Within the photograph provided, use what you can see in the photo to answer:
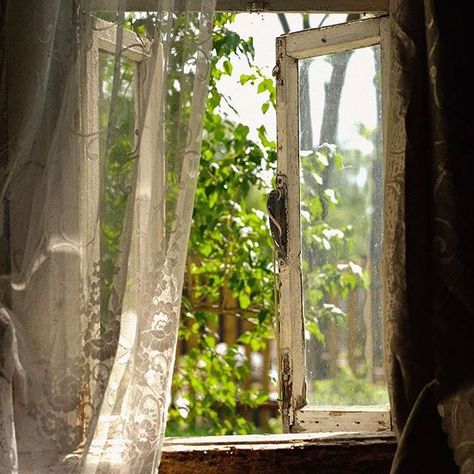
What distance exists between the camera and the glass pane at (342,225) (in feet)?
7.89

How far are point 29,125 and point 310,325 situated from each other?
1000 millimetres

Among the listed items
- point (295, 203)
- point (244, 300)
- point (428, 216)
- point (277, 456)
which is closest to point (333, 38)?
point (295, 203)

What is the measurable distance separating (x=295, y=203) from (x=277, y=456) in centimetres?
69

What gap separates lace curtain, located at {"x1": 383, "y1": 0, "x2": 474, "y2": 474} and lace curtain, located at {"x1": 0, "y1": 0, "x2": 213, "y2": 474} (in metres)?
0.43

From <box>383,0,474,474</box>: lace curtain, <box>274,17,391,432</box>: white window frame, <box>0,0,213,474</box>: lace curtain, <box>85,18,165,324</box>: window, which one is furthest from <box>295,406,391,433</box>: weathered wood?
<box>85,18,165,324</box>: window

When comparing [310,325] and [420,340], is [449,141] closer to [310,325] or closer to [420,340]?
[420,340]

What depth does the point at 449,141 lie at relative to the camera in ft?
6.16

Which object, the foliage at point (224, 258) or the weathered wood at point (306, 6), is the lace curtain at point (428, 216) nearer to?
the weathered wood at point (306, 6)

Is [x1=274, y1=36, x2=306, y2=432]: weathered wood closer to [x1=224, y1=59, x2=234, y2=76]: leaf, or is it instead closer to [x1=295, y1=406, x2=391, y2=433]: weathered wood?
[x1=295, y1=406, x2=391, y2=433]: weathered wood

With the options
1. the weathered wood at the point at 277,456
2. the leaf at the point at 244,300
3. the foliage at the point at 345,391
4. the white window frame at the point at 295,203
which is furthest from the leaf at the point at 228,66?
the weathered wood at the point at 277,456

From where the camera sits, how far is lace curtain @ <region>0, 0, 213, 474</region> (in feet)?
5.69

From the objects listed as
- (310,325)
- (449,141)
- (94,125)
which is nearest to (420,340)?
(449,141)

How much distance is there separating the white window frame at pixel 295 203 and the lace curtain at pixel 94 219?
645 millimetres

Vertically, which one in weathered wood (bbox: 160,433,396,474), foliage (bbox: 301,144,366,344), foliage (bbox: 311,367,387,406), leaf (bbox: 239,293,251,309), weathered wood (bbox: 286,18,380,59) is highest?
weathered wood (bbox: 286,18,380,59)
